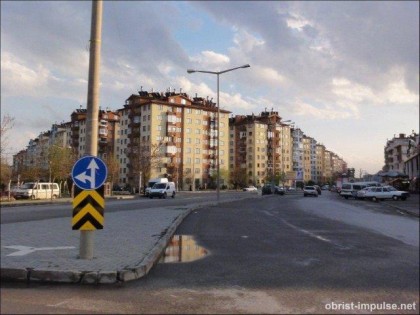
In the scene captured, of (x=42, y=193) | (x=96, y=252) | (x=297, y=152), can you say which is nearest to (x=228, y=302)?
(x=96, y=252)

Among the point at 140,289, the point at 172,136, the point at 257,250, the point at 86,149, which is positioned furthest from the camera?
the point at 172,136

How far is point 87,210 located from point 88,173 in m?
0.73

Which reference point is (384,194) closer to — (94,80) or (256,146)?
(94,80)

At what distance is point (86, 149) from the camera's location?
911cm

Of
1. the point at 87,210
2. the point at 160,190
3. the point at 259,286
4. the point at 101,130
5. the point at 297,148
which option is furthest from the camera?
the point at 297,148

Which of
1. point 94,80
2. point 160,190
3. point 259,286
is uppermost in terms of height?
point 94,80

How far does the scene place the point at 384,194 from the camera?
4784cm

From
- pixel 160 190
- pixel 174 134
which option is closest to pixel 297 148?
pixel 174 134

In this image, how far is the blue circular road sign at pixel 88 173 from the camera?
8812 millimetres

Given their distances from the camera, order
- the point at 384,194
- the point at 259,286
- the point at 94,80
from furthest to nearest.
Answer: the point at 384,194 → the point at 94,80 → the point at 259,286

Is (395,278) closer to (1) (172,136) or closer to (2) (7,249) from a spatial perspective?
(2) (7,249)

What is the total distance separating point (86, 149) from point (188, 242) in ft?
14.4

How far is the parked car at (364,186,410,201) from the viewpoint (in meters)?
47.3

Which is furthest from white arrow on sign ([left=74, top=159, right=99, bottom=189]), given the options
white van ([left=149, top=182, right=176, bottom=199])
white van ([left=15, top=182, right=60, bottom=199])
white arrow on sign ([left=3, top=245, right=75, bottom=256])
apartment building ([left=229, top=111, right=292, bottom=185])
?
apartment building ([left=229, top=111, right=292, bottom=185])
